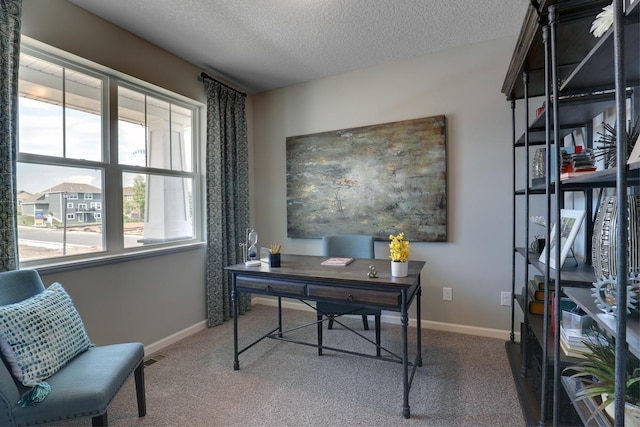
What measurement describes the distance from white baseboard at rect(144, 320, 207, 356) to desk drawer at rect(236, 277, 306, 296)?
1084 mm

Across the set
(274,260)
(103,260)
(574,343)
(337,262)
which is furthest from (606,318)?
(103,260)

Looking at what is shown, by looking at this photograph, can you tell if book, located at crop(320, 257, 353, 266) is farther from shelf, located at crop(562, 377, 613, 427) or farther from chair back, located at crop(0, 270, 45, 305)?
chair back, located at crop(0, 270, 45, 305)

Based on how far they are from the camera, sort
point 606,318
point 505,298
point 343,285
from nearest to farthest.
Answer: point 606,318 → point 343,285 → point 505,298

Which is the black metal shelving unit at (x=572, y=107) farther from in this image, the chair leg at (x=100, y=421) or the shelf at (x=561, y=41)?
the chair leg at (x=100, y=421)

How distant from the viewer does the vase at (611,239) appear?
3.49ft

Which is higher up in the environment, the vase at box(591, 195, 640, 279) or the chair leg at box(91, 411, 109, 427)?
the vase at box(591, 195, 640, 279)

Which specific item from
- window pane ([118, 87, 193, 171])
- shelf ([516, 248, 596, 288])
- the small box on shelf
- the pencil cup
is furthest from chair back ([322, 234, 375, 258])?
window pane ([118, 87, 193, 171])

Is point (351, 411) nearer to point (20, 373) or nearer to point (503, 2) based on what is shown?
point (20, 373)

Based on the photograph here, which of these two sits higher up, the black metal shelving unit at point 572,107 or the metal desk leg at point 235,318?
the black metal shelving unit at point 572,107

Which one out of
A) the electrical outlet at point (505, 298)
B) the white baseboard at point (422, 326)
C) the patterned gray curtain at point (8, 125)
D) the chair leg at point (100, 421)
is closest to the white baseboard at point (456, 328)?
the white baseboard at point (422, 326)

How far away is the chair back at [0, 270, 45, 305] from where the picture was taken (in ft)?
4.85

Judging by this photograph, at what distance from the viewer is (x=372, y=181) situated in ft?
10.2

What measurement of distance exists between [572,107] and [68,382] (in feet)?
8.93

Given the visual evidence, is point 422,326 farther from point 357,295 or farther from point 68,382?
point 68,382
